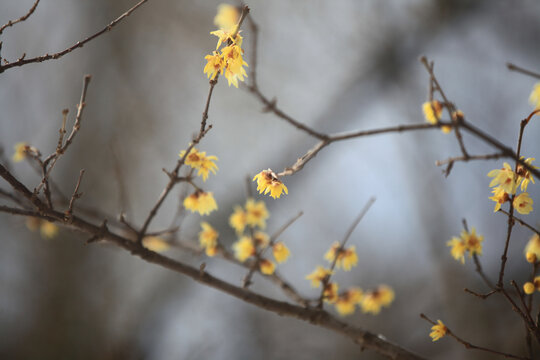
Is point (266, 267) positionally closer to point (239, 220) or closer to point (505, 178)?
point (239, 220)

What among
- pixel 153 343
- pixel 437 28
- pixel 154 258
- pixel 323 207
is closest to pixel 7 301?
pixel 153 343

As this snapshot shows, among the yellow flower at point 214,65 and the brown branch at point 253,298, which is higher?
the yellow flower at point 214,65

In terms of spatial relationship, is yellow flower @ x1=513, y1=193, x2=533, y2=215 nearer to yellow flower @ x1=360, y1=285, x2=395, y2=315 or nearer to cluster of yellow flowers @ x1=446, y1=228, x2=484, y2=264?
cluster of yellow flowers @ x1=446, y1=228, x2=484, y2=264

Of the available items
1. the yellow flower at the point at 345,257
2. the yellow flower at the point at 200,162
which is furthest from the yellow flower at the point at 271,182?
the yellow flower at the point at 345,257

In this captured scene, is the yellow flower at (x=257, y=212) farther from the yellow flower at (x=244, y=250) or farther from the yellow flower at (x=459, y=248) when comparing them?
the yellow flower at (x=459, y=248)

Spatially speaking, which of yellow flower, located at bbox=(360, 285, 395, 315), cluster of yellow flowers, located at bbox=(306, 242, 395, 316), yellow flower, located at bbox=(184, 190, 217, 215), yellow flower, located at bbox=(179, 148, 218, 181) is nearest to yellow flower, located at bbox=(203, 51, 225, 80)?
yellow flower, located at bbox=(179, 148, 218, 181)

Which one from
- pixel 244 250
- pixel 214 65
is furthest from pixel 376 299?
pixel 214 65

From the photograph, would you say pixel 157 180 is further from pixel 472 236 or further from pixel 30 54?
pixel 472 236
